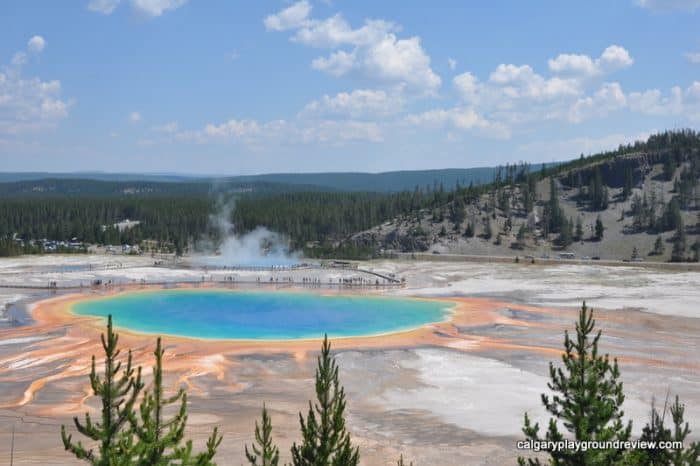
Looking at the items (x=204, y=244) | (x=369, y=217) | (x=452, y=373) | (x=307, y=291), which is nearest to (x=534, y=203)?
(x=369, y=217)

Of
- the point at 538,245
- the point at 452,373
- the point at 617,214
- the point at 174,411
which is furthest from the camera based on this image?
the point at 617,214

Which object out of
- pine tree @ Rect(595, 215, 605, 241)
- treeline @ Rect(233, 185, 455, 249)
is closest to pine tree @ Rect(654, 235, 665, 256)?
pine tree @ Rect(595, 215, 605, 241)

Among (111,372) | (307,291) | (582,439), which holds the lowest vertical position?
(307,291)

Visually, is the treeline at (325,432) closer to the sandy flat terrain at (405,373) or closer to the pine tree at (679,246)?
the sandy flat terrain at (405,373)

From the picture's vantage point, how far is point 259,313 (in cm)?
5094

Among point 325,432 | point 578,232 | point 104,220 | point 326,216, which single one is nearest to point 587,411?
point 325,432

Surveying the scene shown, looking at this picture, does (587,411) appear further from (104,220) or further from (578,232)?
(104,220)

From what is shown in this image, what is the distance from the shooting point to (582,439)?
10742mm

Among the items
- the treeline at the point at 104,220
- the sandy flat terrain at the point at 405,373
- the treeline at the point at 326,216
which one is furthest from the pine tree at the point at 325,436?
the treeline at the point at 326,216

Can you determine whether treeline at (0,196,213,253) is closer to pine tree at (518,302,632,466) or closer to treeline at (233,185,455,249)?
treeline at (233,185,455,249)

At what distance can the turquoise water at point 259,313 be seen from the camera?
43.2 metres

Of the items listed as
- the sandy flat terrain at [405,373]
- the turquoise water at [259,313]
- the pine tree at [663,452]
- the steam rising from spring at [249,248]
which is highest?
the pine tree at [663,452]

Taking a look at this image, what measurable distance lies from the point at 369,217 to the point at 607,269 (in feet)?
175

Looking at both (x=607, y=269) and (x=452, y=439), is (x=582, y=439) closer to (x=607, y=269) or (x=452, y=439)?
(x=452, y=439)
